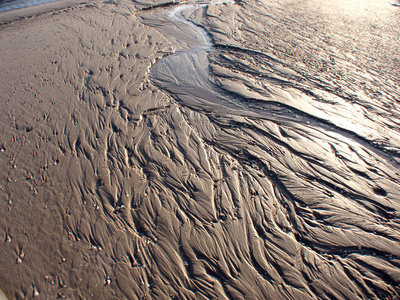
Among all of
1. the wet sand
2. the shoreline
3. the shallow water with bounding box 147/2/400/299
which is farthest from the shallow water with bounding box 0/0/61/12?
the shallow water with bounding box 147/2/400/299

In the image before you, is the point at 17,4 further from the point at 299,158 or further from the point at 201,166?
the point at 299,158

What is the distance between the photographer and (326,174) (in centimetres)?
238

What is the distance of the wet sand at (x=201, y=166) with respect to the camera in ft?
6.00

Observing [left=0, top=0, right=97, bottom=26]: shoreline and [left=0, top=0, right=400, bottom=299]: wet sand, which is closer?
[left=0, top=0, right=400, bottom=299]: wet sand

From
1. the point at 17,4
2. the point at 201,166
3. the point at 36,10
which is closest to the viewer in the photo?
the point at 201,166

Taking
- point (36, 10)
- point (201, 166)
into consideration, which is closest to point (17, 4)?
point (36, 10)

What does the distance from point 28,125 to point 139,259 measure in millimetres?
2181

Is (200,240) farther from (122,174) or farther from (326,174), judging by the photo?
(326,174)

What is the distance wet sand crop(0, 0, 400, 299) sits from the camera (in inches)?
72.0

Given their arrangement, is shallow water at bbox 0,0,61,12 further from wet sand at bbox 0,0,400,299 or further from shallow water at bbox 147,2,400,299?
shallow water at bbox 147,2,400,299

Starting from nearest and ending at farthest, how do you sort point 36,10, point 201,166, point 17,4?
point 201,166 < point 36,10 < point 17,4

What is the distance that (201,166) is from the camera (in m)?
2.48

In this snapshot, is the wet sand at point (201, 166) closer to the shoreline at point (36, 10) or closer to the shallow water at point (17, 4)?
the shoreline at point (36, 10)

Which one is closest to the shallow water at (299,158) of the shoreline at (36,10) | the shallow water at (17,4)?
the shoreline at (36,10)
